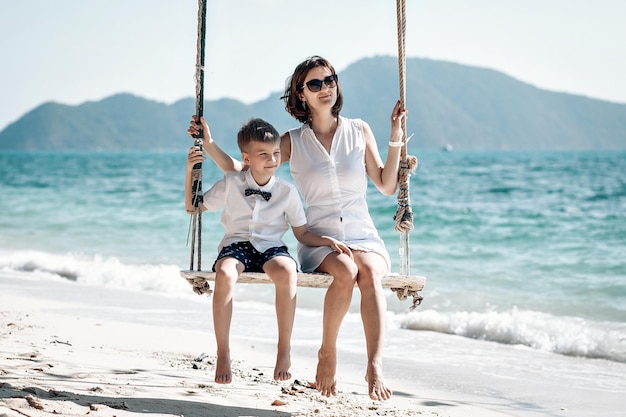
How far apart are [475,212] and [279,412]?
450 inches

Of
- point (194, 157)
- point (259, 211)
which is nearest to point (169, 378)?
point (259, 211)

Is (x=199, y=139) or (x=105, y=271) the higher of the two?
(x=199, y=139)

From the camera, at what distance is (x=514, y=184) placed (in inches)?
824

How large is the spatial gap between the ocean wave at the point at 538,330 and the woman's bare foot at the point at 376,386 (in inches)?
105

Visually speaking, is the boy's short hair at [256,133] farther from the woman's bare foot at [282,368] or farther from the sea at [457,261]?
the sea at [457,261]

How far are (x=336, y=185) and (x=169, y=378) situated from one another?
113 cm

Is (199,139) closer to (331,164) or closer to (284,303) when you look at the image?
(331,164)

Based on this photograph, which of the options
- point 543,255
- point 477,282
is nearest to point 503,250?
point 543,255

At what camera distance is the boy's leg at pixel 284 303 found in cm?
301

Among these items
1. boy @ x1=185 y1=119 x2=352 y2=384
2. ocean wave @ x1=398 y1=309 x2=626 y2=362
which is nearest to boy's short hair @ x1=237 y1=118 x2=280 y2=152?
boy @ x1=185 y1=119 x2=352 y2=384

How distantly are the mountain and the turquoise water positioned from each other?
7649cm

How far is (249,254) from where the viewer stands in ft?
10.5

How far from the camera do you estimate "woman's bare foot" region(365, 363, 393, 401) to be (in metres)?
2.85

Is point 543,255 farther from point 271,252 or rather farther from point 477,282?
point 271,252
